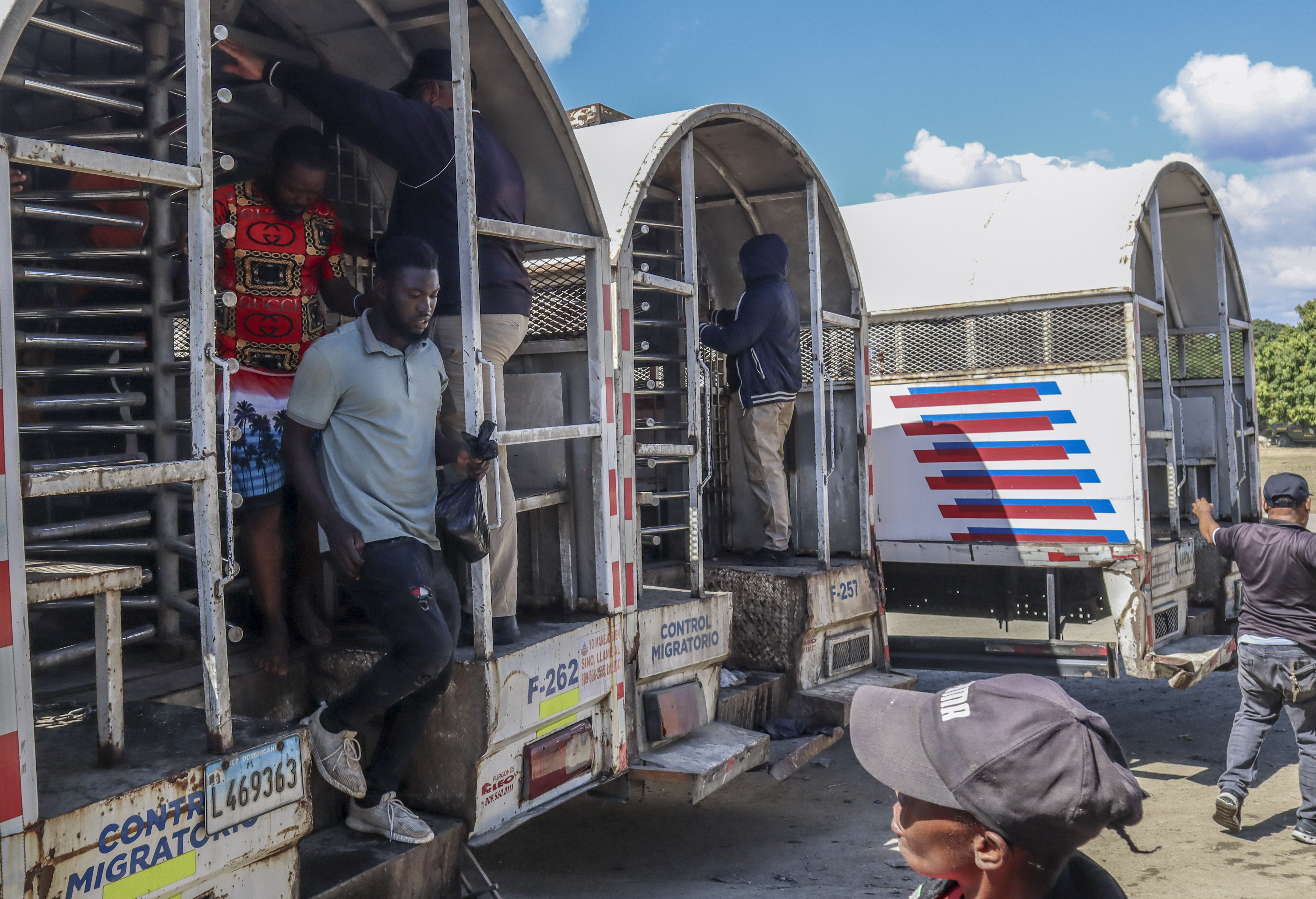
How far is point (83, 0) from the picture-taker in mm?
3682

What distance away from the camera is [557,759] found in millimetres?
3979

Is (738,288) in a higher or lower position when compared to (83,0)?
lower

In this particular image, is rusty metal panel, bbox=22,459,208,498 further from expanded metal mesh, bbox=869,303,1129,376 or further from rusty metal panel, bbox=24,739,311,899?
expanded metal mesh, bbox=869,303,1129,376

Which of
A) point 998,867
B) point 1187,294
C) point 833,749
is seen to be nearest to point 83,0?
point 998,867

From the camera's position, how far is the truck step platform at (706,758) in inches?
173

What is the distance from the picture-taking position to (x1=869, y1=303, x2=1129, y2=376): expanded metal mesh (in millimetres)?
6293

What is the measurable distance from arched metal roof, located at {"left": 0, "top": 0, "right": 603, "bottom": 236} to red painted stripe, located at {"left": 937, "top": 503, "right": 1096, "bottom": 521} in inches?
128

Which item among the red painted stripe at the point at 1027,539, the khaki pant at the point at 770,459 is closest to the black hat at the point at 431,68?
the khaki pant at the point at 770,459

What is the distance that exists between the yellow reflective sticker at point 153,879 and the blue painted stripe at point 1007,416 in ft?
16.7

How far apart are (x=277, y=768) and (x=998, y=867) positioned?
1.94 m

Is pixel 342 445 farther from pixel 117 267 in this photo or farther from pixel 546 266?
pixel 546 266

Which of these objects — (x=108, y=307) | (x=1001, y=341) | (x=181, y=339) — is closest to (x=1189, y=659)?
(x=1001, y=341)

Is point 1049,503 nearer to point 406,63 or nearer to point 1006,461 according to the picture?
point 1006,461

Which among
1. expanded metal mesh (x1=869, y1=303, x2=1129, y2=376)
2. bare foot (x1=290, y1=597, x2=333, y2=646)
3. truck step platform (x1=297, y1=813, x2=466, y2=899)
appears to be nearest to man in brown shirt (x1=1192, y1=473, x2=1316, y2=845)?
expanded metal mesh (x1=869, y1=303, x2=1129, y2=376)
